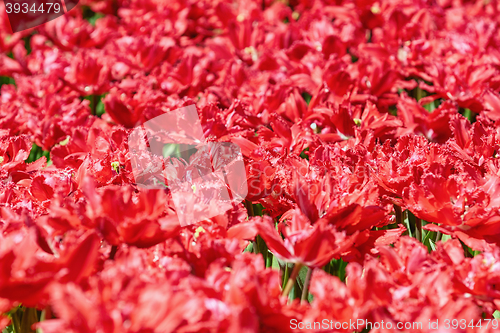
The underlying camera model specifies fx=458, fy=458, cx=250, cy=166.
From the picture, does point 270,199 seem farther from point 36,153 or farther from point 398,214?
point 36,153

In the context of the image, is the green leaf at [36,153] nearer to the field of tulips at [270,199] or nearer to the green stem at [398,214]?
the field of tulips at [270,199]

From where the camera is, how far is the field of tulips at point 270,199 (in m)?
0.80

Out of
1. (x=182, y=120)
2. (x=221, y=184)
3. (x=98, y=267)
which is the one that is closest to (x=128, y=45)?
(x=182, y=120)

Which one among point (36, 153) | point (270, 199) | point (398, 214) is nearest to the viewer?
point (270, 199)

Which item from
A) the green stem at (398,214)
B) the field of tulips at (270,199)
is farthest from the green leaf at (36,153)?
the green stem at (398,214)

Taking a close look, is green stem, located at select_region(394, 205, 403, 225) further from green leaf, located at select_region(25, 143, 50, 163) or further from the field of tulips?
green leaf, located at select_region(25, 143, 50, 163)

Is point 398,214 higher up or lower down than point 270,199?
lower down

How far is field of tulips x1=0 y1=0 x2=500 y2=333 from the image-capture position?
2.62 feet

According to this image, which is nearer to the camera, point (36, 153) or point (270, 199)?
point (270, 199)

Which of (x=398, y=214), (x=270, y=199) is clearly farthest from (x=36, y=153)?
(x=398, y=214)

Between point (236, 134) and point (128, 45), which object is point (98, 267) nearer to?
point (236, 134)

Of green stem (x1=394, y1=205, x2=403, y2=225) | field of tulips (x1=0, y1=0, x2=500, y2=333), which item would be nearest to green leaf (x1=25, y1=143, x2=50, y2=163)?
field of tulips (x1=0, y1=0, x2=500, y2=333)

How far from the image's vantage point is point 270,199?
127 centimetres

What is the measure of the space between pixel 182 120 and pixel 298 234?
75 centimetres
